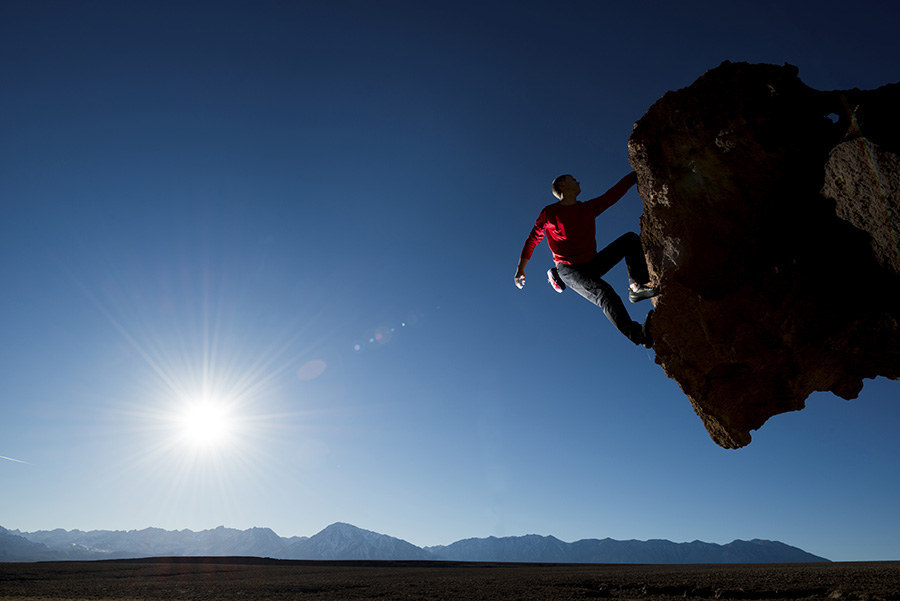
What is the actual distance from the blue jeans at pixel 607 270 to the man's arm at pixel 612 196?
1.61 feet

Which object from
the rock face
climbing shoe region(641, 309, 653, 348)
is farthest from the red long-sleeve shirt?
climbing shoe region(641, 309, 653, 348)

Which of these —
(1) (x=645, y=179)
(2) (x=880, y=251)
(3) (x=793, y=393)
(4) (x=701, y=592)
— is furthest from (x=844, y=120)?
(4) (x=701, y=592)

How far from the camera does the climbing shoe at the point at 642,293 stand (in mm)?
4762

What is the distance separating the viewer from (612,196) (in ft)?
15.8

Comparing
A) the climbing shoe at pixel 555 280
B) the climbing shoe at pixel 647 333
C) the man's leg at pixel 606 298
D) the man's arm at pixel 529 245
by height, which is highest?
the man's arm at pixel 529 245

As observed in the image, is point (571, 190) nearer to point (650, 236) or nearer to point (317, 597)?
point (650, 236)

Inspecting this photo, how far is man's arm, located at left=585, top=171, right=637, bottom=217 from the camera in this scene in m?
4.73

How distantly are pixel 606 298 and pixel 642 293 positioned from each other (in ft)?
1.24

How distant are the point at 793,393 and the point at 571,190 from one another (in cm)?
300

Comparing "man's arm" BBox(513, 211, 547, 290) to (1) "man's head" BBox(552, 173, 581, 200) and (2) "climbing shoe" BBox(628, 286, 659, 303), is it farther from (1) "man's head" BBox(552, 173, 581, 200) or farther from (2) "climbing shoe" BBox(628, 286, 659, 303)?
(2) "climbing shoe" BBox(628, 286, 659, 303)

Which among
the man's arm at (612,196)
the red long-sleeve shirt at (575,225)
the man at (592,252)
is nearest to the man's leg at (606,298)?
the man at (592,252)

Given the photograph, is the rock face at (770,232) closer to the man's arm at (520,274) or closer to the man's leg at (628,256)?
the man's leg at (628,256)

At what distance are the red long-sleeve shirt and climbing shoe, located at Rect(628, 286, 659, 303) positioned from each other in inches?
23.0

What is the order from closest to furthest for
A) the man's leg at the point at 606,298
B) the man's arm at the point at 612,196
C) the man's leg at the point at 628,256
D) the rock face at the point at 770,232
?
1. the rock face at the point at 770,232
2. the man's arm at the point at 612,196
3. the man's leg at the point at 606,298
4. the man's leg at the point at 628,256
